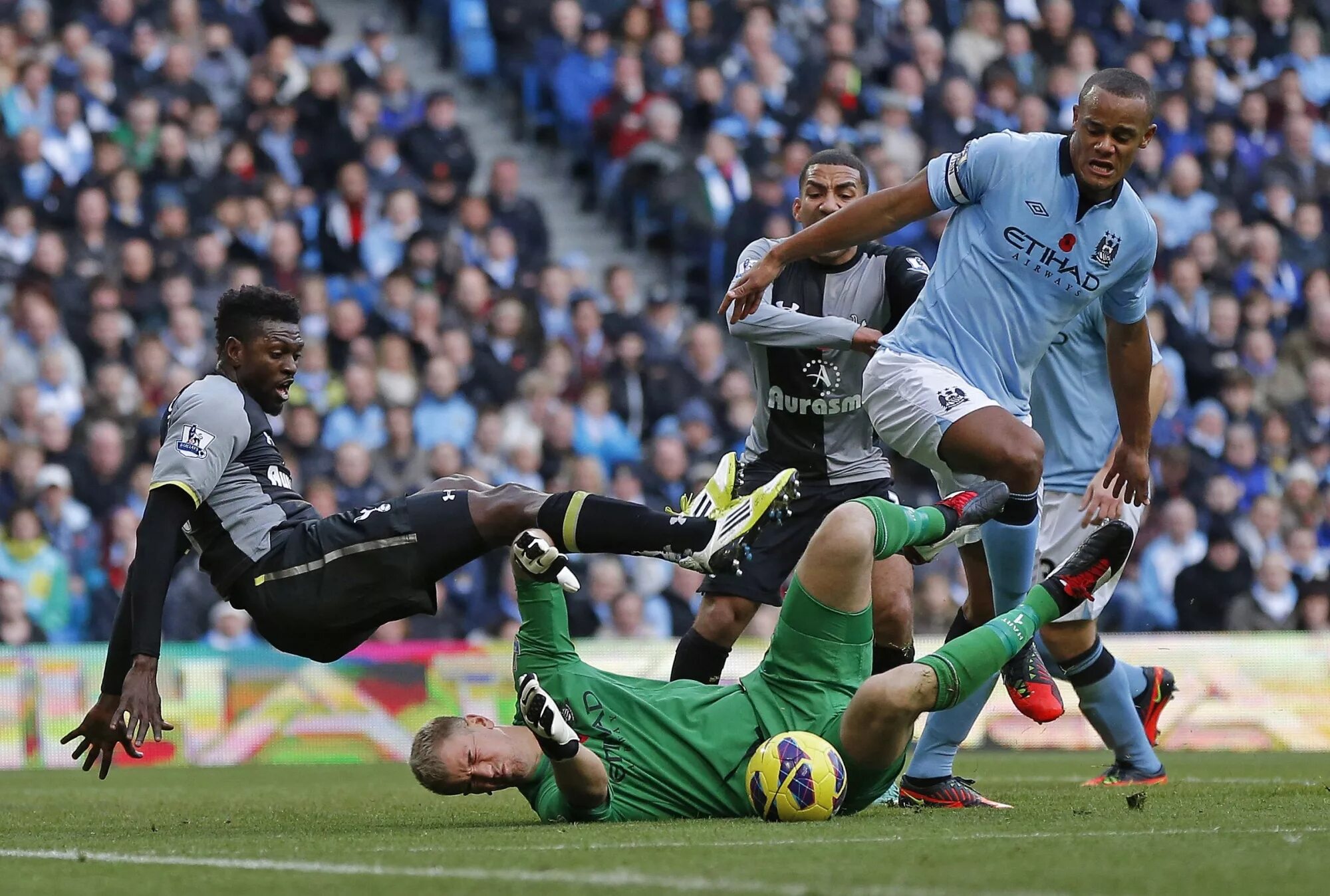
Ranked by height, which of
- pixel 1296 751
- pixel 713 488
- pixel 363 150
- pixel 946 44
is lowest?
pixel 1296 751

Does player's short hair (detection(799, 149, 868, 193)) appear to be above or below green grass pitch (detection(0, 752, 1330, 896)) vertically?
above

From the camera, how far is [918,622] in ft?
44.8

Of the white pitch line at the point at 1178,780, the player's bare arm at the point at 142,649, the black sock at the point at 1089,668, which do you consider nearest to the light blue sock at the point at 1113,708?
the black sock at the point at 1089,668

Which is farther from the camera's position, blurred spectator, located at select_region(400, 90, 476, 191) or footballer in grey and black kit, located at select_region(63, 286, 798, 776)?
blurred spectator, located at select_region(400, 90, 476, 191)

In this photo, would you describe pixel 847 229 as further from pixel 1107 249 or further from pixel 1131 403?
pixel 1131 403

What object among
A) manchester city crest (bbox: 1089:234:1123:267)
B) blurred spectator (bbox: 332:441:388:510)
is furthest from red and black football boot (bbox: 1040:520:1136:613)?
blurred spectator (bbox: 332:441:388:510)

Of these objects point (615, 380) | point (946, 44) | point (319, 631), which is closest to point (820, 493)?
point (319, 631)

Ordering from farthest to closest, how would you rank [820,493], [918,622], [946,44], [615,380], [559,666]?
[946,44]
[615,380]
[918,622]
[820,493]
[559,666]

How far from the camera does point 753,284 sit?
24.1 feet

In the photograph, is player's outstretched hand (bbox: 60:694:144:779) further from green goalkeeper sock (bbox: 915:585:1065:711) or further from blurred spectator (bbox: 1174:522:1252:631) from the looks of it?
blurred spectator (bbox: 1174:522:1252:631)

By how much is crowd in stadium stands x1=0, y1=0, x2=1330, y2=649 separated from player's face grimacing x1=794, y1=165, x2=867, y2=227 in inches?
203

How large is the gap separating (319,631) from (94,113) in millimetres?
8534

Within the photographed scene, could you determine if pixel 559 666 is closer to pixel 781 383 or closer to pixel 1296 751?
pixel 781 383

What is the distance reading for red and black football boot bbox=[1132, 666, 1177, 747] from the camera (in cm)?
917
